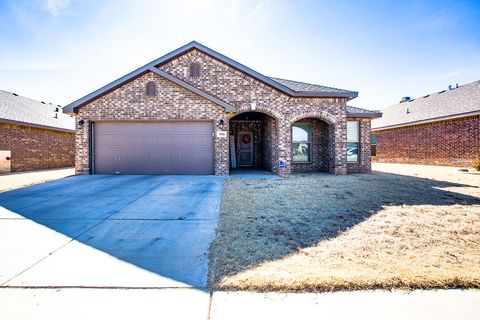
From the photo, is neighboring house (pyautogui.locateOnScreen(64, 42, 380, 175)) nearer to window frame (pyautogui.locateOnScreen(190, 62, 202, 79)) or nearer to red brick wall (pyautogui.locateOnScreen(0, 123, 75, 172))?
window frame (pyautogui.locateOnScreen(190, 62, 202, 79))

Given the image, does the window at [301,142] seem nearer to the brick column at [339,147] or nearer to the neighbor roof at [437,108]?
the brick column at [339,147]

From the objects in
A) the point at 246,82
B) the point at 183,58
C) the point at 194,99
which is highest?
the point at 183,58

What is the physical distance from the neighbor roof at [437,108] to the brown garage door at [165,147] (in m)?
16.6

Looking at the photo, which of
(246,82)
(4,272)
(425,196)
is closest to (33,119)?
(246,82)

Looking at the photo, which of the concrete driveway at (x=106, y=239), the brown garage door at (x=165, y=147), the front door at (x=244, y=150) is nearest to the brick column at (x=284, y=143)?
the brown garage door at (x=165, y=147)

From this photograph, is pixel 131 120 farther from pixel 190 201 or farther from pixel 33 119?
pixel 33 119

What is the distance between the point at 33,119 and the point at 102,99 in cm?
944

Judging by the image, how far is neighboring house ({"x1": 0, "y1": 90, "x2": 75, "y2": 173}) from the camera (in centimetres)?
1448

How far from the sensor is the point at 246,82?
1149 cm

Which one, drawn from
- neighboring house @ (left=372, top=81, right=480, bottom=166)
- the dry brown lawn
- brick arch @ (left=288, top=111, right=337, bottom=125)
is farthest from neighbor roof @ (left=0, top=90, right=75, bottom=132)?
neighboring house @ (left=372, top=81, right=480, bottom=166)

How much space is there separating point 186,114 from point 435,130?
1809cm

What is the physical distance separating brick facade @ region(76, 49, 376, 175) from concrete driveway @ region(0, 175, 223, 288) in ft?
16.4

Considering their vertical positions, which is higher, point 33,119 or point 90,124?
point 33,119

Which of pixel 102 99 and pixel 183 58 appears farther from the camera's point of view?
pixel 183 58
